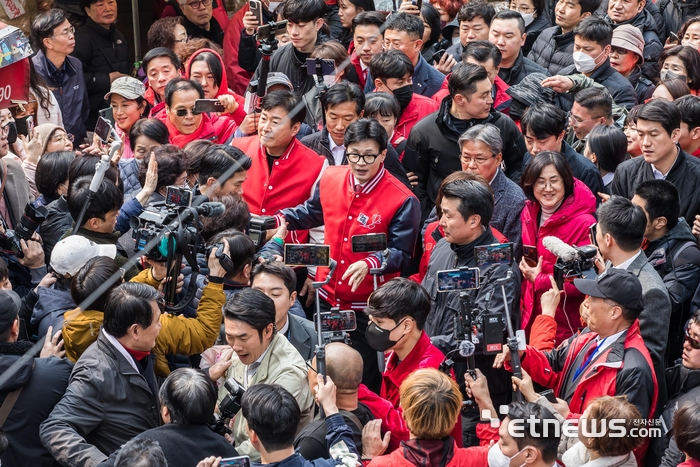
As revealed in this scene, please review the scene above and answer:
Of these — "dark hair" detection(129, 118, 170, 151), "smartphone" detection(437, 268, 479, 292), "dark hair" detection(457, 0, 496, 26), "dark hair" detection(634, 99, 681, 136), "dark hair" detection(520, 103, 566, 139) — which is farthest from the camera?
"dark hair" detection(457, 0, 496, 26)

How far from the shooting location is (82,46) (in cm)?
847

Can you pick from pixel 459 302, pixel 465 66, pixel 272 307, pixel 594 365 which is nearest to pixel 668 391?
pixel 594 365

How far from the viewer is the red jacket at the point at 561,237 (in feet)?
→ 17.4

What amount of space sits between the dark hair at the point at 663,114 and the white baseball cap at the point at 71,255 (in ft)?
10.9

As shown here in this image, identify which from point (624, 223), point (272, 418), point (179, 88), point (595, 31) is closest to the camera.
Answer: point (272, 418)

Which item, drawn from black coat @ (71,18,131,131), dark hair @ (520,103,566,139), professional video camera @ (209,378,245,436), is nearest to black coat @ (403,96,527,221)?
dark hair @ (520,103,566,139)

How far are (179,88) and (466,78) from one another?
81.1 inches

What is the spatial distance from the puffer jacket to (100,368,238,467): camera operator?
5.08 meters

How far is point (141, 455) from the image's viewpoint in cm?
349

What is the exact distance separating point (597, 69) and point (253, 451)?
4.65 meters

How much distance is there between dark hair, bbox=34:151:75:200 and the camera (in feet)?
19.3

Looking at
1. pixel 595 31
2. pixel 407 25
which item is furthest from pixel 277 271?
pixel 595 31

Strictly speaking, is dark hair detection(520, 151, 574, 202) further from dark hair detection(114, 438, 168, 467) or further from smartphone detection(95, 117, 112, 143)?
dark hair detection(114, 438, 168, 467)

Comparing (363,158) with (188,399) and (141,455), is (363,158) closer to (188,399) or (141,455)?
(188,399)
